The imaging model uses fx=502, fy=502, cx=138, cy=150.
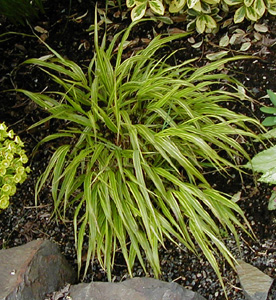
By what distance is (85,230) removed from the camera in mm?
2668

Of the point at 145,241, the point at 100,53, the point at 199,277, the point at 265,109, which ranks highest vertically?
the point at 100,53

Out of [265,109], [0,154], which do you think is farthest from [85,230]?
[265,109]

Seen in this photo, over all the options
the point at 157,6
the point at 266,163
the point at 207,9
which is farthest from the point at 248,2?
the point at 266,163

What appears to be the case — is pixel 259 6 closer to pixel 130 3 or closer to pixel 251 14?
pixel 251 14

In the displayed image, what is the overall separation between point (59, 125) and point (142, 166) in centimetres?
82

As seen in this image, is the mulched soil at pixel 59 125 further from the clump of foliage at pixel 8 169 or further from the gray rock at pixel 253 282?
the clump of foliage at pixel 8 169

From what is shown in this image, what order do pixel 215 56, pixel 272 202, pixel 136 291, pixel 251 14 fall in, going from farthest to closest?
pixel 215 56
pixel 251 14
pixel 272 202
pixel 136 291

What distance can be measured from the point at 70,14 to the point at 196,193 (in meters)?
1.67

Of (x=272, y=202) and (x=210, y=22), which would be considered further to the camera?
(x=210, y=22)

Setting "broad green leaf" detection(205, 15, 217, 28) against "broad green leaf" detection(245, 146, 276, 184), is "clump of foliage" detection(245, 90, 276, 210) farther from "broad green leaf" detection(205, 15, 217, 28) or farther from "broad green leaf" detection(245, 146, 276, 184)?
"broad green leaf" detection(205, 15, 217, 28)

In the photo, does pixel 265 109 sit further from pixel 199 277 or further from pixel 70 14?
pixel 70 14

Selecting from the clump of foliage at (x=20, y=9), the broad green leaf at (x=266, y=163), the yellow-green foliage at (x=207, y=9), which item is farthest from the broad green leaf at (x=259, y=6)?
the clump of foliage at (x=20, y=9)

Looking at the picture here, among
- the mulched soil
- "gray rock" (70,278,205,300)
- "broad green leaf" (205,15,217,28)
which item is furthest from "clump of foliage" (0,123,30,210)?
"broad green leaf" (205,15,217,28)

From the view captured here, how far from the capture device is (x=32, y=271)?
7.25 feet
